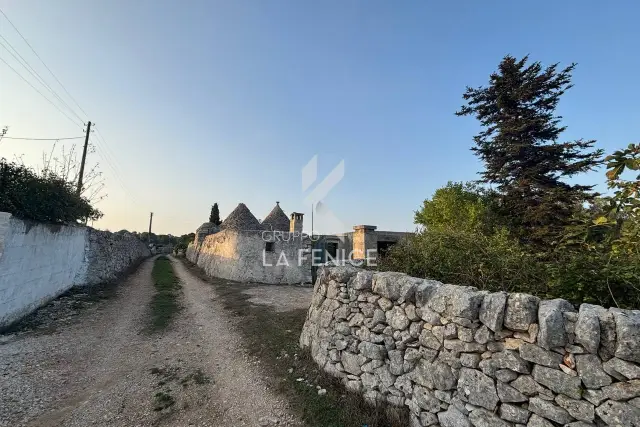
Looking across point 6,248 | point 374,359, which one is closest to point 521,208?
point 374,359

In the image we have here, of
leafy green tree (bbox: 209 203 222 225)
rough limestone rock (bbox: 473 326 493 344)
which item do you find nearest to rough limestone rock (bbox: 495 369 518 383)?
rough limestone rock (bbox: 473 326 493 344)

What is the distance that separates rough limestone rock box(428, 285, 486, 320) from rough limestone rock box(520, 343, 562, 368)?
0.49 m

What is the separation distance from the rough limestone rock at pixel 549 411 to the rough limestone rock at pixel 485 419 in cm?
33

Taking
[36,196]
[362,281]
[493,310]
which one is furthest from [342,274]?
[36,196]

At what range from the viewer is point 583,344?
228 centimetres

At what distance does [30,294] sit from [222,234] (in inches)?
462

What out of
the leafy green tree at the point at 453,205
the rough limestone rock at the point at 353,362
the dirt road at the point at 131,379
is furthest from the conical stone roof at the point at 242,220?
the rough limestone rock at the point at 353,362

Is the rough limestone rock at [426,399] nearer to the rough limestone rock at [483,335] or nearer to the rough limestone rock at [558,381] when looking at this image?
the rough limestone rock at [483,335]

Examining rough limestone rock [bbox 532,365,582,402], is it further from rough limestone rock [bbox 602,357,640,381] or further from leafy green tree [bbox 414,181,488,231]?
leafy green tree [bbox 414,181,488,231]

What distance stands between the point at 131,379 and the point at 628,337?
20.1ft

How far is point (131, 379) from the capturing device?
455cm

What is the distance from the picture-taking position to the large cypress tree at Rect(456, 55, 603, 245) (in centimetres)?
1291

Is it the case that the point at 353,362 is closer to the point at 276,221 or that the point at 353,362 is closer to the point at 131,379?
the point at 131,379

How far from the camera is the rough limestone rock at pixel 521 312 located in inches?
103
